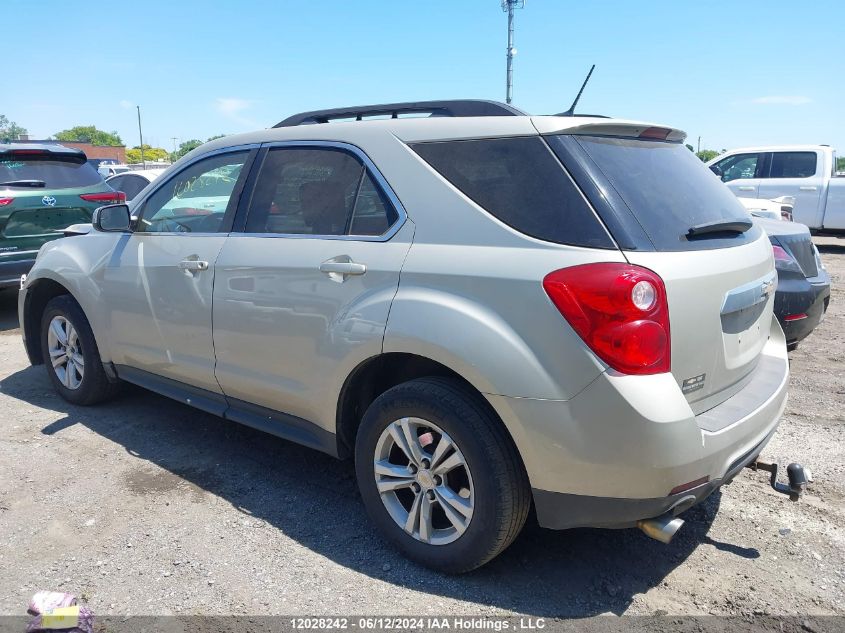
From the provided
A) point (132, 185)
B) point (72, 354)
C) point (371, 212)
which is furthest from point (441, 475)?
point (132, 185)

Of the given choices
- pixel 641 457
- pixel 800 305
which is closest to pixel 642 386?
pixel 641 457

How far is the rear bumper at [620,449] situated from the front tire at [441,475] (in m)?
0.11

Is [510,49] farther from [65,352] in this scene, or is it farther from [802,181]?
[65,352]

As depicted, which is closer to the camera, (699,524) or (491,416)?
(491,416)

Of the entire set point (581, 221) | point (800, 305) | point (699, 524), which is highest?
point (581, 221)

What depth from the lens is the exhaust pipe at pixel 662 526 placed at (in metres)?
2.39

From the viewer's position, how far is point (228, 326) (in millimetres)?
3455

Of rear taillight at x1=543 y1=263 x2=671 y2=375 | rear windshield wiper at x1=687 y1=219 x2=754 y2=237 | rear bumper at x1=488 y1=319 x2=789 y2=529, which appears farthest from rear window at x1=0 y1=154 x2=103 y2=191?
rear windshield wiper at x1=687 y1=219 x2=754 y2=237

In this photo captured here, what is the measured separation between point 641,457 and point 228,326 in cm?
211

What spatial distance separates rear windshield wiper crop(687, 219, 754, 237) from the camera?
8.62ft

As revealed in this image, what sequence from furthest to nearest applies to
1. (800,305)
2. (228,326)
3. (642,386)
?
(800,305) → (228,326) → (642,386)

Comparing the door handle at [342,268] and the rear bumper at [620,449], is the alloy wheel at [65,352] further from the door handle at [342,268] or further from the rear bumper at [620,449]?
the rear bumper at [620,449]

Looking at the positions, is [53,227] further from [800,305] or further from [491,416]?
[800,305]

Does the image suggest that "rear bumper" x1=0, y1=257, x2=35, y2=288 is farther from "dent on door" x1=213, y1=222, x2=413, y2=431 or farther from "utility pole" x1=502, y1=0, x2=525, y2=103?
"utility pole" x1=502, y1=0, x2=525, y2=103
